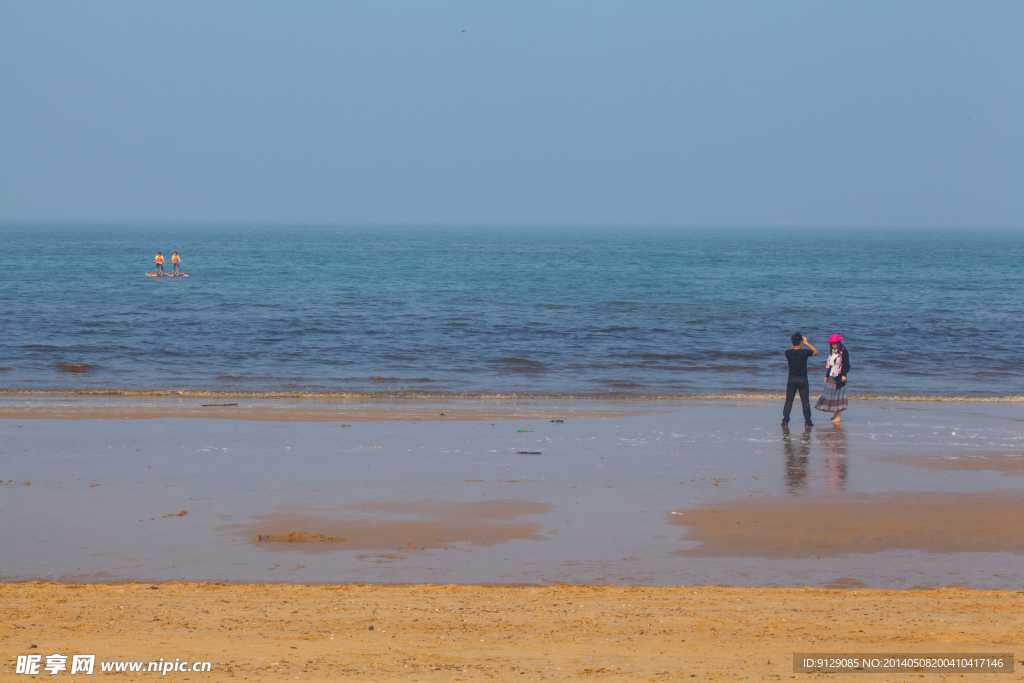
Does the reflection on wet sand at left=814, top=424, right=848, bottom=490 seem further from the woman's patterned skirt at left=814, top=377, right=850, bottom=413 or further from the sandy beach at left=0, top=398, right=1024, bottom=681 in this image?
the woman's patterned skirt at left=814, top=377, right=850, bottom=413

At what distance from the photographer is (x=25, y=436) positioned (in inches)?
513

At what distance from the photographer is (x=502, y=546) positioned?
817 centimetres

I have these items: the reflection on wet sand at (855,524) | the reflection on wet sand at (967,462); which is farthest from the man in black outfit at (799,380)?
the reflection on wet sand at (855,524)

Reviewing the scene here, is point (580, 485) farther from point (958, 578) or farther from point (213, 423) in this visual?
point (213, 423)

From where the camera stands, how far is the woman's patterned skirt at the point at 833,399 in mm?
14812

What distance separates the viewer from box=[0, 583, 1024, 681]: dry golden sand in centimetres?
516

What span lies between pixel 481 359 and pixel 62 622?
19341 mm

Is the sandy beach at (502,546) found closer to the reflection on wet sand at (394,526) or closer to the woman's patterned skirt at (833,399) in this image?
the reflection on wet sand at (394,526)

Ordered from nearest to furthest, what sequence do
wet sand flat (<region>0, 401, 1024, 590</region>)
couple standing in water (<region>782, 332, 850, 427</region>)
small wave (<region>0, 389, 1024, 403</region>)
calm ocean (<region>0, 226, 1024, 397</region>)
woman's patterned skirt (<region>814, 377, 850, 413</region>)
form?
1. wet sand flat (<region>0, 401, 1024, 590</region>)
2. couple standing in water (<region>782, 332, 850, 427</region>)
3. woman's patterned skirt (<region>814, 377, 850, 413</region>)
4. small wave (<region>0, 389, 1024, 403</region>)
5. calm ocean (<region>0, 226, 1024, 397</region>)

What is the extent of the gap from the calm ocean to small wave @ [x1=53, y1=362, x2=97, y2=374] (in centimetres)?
8

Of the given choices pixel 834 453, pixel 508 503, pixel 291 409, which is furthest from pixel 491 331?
pixel 508 503

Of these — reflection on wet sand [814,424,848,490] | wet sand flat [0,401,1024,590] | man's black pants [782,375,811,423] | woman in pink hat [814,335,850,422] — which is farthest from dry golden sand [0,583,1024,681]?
woman in pink hat [814,335,850,422]

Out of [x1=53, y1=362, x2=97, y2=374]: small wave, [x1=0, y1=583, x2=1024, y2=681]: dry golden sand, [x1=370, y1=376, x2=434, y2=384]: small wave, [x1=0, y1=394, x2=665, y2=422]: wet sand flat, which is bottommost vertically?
[x1=370, y1=376, x2=434, y2=384]: small wave

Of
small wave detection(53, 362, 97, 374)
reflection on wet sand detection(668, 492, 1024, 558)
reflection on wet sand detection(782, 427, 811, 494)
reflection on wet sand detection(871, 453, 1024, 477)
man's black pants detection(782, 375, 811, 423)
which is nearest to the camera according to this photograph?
reflection on wet sand detection(668, 492, 1024, 558)
